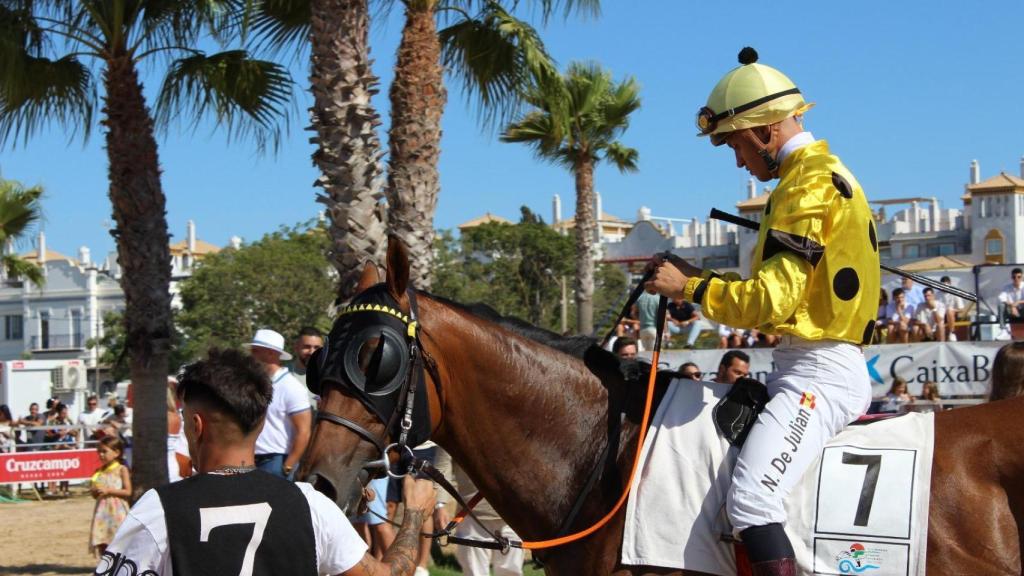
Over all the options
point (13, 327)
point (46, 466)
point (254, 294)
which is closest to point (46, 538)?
point (46, 466)

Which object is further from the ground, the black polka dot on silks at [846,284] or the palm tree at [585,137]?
the palm tree at [585,137]

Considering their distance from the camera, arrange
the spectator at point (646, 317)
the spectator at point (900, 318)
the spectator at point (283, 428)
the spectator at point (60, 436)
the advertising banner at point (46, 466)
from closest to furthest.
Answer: the spectator at point (283, 428) < the spectator at point (900, 318) < the spectator at point (646, 317) < the advertising banner at point (46, 466) < the spectator at point (60, 436)

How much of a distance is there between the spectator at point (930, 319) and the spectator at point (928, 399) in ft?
7.72

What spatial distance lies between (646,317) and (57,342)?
6627cm

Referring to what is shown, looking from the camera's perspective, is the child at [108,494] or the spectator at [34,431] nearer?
the child at [108,494]

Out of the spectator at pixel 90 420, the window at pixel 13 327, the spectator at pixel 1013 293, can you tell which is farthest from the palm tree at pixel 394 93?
the window at pixel 13 327

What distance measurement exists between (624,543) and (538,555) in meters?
0.35

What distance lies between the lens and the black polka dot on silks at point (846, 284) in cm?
334

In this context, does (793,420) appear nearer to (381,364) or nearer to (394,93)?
(381,364)

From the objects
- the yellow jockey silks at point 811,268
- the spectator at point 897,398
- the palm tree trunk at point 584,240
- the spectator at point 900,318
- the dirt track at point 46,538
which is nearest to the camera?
the yellow jockey silks at point 811,268

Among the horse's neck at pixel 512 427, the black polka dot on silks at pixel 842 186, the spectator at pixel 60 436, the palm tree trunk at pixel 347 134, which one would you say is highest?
the palm tree trunk at pixel 347 134

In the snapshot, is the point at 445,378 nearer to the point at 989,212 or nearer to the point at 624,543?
the point at 624,543

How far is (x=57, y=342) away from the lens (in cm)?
7319

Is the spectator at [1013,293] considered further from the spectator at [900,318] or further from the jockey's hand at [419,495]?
the jockey's hand at [419,495]
